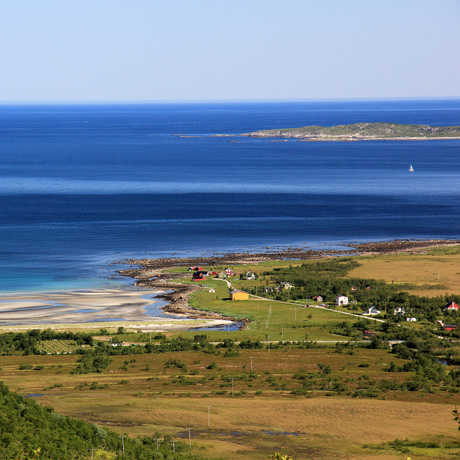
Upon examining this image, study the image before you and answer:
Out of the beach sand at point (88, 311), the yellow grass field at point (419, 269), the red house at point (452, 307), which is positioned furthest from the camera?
the yellow grass field at point (419, 269)

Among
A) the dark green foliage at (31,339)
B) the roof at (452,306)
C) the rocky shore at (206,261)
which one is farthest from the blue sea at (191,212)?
the roof at (452,306)

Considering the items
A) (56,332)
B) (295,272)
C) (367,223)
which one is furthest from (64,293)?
(367,223)

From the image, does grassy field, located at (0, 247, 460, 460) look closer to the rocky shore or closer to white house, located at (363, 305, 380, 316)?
white house, located at (363, 305, 380, 316)

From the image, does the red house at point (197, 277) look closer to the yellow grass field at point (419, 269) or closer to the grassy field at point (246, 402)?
the yellow grass field at point (419, 269)

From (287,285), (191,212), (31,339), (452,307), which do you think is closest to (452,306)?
(452,307)

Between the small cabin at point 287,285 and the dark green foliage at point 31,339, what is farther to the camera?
the small cabin at point 287,285

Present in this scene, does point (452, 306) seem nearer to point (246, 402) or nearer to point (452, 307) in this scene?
point (452, 307)
